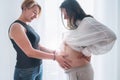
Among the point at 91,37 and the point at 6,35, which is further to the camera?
the point at 6,35

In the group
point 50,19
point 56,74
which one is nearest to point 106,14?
point 50,19

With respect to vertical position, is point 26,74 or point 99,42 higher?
point 99,42

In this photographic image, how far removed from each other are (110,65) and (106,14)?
56 cm

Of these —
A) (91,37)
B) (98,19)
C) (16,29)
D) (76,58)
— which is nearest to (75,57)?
(76,58)

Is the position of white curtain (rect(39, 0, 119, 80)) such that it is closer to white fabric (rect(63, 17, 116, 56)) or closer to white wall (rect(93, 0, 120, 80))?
white wall (rect(93, 0, 120, 80))

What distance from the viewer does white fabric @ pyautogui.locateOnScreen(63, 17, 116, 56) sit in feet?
4.77

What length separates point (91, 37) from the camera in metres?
1.46

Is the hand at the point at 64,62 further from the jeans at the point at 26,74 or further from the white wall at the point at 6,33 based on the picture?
the white wall at the point at 6,33

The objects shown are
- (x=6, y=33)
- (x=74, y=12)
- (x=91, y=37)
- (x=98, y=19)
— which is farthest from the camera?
(x=98, y=19)

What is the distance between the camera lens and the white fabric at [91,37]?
4.77ft

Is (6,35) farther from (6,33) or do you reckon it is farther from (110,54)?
(110,54)

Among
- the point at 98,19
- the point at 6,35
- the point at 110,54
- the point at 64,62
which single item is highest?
the point at 98,19

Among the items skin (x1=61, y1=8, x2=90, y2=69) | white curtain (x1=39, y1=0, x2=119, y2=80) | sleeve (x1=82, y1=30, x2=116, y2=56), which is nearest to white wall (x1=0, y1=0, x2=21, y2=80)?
white curtain (x1=39, y1=0, x2=119, y2=80)

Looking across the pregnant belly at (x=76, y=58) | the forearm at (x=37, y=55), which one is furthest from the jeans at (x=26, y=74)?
the pregnant belly at (x=76, y=58)
